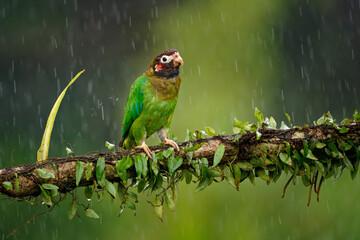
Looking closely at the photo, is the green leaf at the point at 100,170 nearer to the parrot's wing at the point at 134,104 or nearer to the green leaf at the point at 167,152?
the green leaf at the point at 167,152

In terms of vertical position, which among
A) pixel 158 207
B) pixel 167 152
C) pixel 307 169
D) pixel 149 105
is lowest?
pixel 158 207

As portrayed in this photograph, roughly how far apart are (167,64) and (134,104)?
438 mm

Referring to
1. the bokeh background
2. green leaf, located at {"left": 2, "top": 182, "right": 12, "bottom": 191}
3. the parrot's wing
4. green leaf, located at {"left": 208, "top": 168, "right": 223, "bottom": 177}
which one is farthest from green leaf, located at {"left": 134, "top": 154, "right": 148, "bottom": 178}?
the bokeh background

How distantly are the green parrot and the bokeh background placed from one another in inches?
79.5

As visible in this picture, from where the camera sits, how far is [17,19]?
8.69 meters

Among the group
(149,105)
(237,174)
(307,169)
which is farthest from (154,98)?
(307,169)

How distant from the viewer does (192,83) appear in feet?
21.8

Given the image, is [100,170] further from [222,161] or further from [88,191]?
[222,161]

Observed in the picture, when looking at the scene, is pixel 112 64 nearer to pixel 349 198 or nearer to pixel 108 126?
pixel 108 126

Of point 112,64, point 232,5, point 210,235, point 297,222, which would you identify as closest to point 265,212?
point 297,222

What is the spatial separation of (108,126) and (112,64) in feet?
4.56

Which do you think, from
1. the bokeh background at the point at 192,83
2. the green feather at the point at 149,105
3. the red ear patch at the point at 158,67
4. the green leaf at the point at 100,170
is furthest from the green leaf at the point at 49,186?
the bokeh background at the point at 192,83

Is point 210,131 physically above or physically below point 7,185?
above

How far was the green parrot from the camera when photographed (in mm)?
3758
